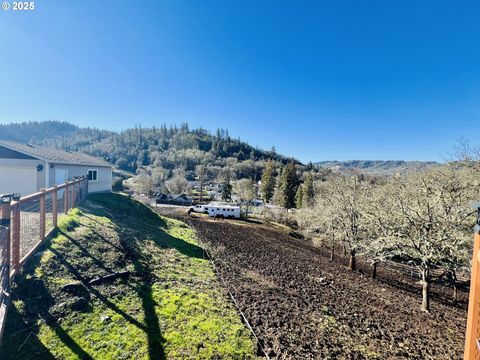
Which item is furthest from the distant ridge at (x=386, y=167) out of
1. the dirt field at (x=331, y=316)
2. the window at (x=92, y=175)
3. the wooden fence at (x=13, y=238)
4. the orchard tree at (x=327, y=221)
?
the wooden fence at (x=13, y=238)

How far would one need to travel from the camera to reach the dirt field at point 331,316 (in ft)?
17.4

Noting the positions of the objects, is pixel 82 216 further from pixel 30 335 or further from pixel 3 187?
pixel 3 187

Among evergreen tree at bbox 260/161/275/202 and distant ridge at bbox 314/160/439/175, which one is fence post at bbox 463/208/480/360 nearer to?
distant ridge at bbox 314/160/439/175

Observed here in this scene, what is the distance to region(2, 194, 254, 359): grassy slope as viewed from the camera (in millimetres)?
3721

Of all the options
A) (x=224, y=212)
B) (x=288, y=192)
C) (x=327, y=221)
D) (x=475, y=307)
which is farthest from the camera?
(x=288, y=192)

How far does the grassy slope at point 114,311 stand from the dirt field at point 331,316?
92cm

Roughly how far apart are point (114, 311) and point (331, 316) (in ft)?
18.3

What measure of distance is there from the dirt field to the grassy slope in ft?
3.01

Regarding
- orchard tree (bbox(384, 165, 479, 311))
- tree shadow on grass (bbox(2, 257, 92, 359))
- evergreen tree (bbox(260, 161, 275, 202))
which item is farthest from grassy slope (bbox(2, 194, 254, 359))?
evergreen tree (bbox(260, 161, 275, 202))

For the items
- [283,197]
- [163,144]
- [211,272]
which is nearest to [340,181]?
[211,272]

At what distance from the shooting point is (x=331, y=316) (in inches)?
266

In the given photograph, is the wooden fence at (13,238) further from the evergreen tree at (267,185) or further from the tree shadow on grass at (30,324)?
the evergreen tree at (267,185)

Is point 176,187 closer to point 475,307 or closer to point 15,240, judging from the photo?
point 15,240

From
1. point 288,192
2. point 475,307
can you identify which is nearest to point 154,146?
point 288,192
